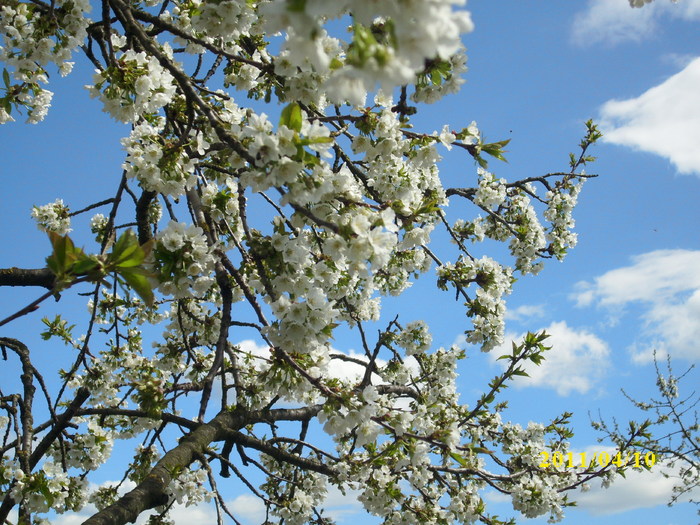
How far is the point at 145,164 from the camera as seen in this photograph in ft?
8.56

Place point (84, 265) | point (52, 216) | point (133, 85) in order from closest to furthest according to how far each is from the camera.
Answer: point (84, 265)
point (133, 85)
point (52, 216)

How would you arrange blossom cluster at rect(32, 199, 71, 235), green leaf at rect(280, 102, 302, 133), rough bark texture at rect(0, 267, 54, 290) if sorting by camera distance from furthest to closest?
blossom cluster at rect(32, 199, 71, 235) → rough bark texture at rect(0, 267, 54, 290) → green leaf at rect(280, 102, 302, 133)

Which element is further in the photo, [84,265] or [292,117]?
[292,117]

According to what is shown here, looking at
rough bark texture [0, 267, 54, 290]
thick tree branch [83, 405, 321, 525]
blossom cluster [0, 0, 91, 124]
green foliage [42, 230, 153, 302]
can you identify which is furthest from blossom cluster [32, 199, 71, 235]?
green foliage [42, 230, 153, 302]

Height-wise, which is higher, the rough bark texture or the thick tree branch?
the rough bark texture

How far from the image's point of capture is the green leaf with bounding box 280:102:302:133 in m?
1.87

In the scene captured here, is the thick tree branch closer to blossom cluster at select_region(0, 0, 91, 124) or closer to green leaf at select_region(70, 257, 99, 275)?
green leaf at select_region(70, 257, 99, 275)

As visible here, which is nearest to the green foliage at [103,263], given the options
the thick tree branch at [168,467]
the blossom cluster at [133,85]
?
the blossom cluster at [133,85]

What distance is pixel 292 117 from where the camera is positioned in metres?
1.88

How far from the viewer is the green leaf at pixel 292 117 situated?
187 centimetres

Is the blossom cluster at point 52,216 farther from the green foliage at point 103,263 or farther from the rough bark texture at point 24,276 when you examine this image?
the green foliage at point 103,263

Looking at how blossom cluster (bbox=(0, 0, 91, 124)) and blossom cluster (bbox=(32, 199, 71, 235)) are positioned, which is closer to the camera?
blossom cluster (bbox=(0, 0, 91, 124))

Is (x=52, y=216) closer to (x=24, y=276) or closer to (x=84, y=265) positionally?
(x=24, y=276)

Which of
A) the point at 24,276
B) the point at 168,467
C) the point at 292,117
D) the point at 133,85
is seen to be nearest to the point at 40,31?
the point at 133,85
